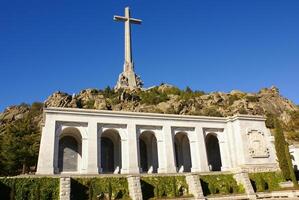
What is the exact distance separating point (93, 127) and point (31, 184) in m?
8.83

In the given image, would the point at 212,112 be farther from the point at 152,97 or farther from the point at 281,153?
the point at 281,153

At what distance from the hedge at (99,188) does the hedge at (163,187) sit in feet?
6.45

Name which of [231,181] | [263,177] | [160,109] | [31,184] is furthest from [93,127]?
[160,109]

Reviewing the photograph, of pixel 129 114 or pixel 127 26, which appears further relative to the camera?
pixel 127 26

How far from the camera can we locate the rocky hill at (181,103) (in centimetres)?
6612

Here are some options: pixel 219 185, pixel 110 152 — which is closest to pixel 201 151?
pixel 219 185

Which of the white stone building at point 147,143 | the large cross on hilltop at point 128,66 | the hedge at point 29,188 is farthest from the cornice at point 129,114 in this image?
the large cross on hilltop at point 128,66

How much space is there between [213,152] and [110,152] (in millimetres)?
13902

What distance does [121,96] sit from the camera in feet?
226

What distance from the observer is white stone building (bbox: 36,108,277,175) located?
29.0 metres

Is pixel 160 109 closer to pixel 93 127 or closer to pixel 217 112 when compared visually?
pixel 217 112

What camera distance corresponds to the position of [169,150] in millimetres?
32531

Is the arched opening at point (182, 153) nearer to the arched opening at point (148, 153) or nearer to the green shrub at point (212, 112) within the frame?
the arched opening at point (148, 153)

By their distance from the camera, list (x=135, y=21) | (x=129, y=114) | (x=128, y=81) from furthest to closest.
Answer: (x=128, y=81), (x=135, y=21), (x=129, y=114)
